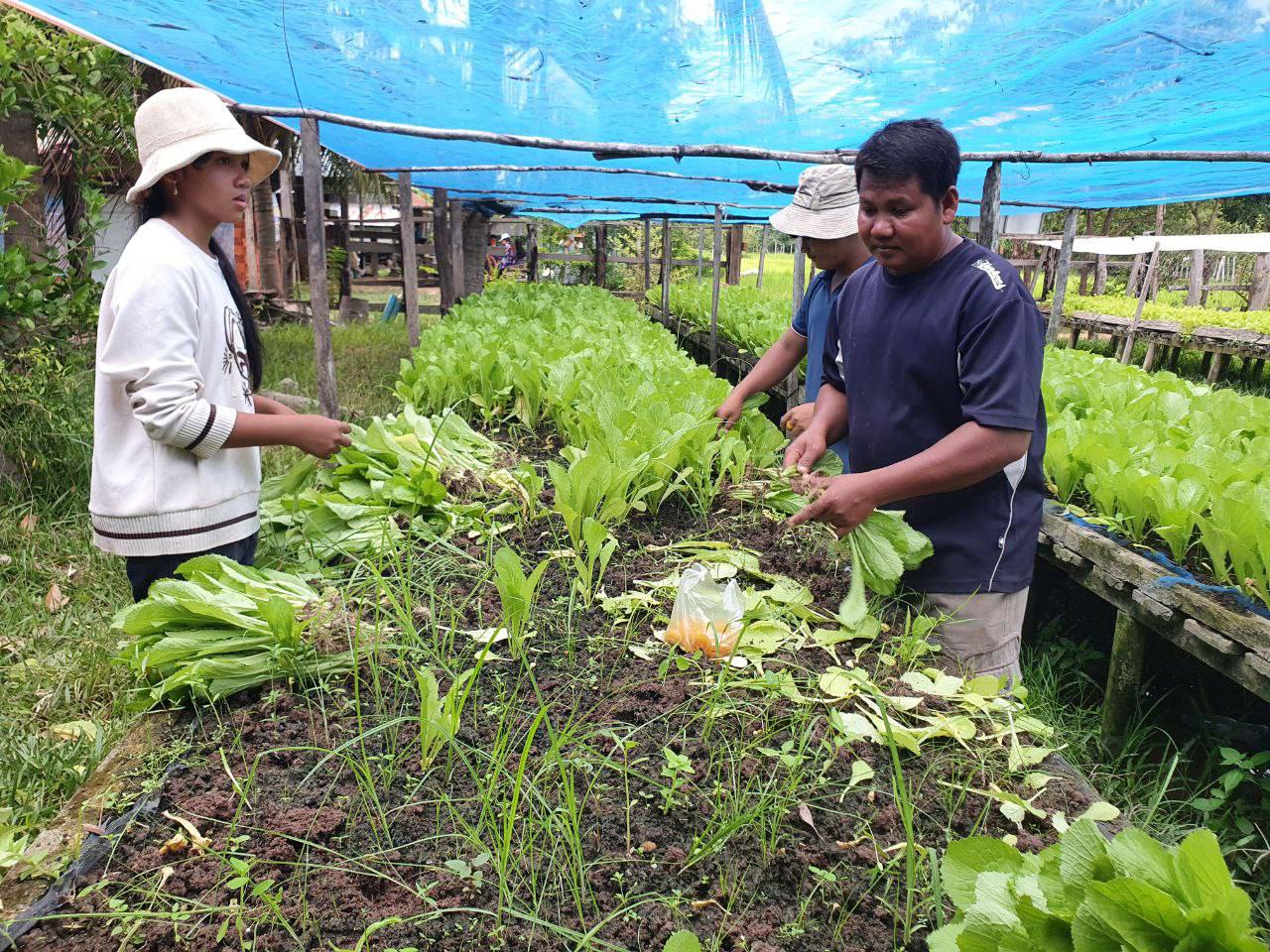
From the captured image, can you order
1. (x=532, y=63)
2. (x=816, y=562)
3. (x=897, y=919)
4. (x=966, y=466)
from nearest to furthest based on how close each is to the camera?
(x=897, y=919) < (x=966, y=466) < (x=816, y=562) < (x=532, y=63)

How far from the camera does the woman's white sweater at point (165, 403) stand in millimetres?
2213

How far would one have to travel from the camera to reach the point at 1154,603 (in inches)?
117

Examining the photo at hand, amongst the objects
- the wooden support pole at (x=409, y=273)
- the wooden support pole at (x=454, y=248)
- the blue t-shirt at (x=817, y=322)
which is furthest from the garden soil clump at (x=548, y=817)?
the wooden support pole at (x=454, y=248)

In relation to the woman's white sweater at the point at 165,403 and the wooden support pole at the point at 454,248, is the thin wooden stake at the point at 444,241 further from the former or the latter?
the woman's white sweater at the point at 165,403

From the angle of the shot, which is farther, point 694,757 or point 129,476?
point 129,476

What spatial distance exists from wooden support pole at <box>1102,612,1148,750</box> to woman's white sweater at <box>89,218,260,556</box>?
327cm

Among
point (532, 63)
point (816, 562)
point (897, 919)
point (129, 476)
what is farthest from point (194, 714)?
point (532, 63)

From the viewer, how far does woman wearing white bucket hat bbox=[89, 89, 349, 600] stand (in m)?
2.22

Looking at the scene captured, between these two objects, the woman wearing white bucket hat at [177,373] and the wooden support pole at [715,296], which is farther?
the wooden support pole at [715,296]

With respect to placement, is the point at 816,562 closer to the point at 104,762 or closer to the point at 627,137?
the point at 104,762

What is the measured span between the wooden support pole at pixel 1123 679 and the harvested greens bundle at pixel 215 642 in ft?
9.69

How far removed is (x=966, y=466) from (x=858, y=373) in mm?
556

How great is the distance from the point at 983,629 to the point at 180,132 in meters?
2.68

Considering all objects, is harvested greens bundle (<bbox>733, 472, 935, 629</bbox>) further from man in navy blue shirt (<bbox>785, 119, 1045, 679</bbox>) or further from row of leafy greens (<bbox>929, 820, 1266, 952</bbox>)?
row of leafy greens (<bbox>929, 820, 1266, 952</bbox>)
